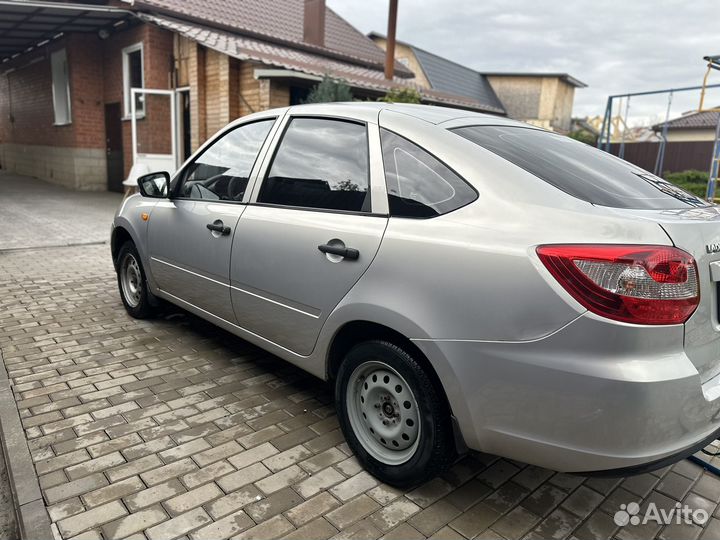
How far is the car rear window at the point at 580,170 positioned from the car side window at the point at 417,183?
0.78ft

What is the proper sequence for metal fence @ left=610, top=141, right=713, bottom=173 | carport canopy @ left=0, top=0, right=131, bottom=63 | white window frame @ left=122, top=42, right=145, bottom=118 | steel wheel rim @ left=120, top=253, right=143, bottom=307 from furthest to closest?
metal fence @ left=610, top=141, right=713, bottom=173 < white window frame @ left=122, top=42, right=145, bottom=118 < carport canopy @ left=0, top=0, right=131, bottom=63 < steel wheel rim @ left=120, top=253, right=143, bottom=307

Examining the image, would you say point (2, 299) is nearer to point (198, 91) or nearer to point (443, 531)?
point (443, 531)

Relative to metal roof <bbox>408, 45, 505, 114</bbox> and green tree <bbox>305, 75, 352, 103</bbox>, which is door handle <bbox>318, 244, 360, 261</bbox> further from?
metal roof <bbox>408, 45, 505, 114</bbox>

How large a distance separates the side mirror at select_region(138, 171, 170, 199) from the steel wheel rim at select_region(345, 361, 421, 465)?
7.52 feet

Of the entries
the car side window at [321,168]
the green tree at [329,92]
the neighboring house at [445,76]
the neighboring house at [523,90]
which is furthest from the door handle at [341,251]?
the neighboring house at [523,90]

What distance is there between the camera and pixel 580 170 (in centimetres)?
249

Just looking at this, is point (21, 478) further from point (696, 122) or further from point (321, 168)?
point (696, 122)

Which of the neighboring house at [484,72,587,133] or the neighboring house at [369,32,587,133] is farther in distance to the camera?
the neighboring house at [484,72,587,133]

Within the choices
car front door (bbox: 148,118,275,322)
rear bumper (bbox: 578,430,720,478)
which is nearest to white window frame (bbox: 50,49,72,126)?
car front door (bbox: 148,118,275,322)

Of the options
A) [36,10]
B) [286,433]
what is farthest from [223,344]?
[36,10]

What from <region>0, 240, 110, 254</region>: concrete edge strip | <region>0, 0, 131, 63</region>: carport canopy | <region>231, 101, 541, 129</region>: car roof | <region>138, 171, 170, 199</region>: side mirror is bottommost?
<region>0, 240, 110, 254</region>: concrete edge strip

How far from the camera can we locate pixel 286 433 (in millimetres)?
3068

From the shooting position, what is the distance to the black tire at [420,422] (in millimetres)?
2348

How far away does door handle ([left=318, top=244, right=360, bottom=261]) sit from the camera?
2566 mm
